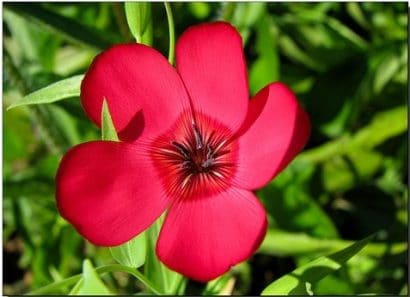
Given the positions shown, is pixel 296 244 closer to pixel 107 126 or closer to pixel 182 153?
pixel 182 153

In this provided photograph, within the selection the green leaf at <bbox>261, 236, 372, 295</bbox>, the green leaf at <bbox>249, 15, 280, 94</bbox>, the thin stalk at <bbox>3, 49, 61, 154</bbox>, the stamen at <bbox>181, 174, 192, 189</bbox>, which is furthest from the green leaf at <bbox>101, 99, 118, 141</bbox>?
the green leaf at <bbox>249, 15, 280, 94</bbox>

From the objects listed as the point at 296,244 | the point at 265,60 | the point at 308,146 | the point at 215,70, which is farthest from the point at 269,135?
the point at 308,146

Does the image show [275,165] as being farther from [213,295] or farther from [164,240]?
[213,295]

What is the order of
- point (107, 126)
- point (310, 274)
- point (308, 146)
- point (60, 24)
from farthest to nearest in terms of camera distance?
point (308, 146) → point (60, 24) → point (310, 274) → point (107, 126)

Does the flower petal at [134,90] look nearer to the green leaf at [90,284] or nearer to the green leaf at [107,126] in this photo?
the green leaf at [107,126]

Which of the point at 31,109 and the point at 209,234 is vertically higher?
the point at 209,234

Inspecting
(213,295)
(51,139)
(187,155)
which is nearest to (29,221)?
(51,139)

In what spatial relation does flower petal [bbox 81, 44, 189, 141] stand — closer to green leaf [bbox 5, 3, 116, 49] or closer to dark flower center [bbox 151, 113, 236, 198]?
dark flower center [bbox 151, 113, 236, 198]

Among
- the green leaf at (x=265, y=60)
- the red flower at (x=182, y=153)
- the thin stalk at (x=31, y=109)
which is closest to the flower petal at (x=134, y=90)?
the red flower at (x=182, y=153)
